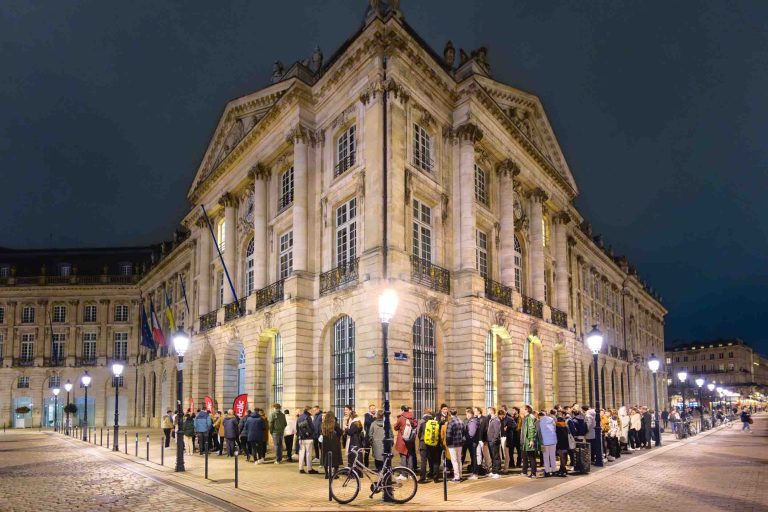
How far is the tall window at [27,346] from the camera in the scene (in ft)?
226

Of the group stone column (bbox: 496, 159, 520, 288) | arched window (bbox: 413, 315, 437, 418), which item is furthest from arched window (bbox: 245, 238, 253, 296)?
stone column (bbox: 496, 159, 520, 288)

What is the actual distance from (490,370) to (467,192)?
8.50 metres

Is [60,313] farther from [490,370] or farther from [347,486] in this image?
[347,486]

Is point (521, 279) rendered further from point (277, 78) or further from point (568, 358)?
point (277, 78)

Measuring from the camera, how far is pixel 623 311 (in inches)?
2746

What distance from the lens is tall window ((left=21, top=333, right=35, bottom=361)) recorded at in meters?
69.0

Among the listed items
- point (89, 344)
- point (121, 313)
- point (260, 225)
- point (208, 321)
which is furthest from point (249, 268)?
point (89, 344)

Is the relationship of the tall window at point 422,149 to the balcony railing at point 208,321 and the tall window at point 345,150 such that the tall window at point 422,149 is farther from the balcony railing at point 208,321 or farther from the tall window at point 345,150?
the balcony railing at point 208,321

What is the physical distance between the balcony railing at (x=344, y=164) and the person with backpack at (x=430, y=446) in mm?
13136

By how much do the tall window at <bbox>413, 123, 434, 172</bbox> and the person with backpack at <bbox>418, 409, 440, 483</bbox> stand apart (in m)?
12.7

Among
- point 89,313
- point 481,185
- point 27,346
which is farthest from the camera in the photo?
point 89,313

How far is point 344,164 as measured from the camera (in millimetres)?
28344

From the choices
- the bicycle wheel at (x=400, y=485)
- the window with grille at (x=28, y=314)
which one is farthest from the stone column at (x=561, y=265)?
the window with grille at (x=28, y=314)

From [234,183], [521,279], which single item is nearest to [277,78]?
[234,183]
